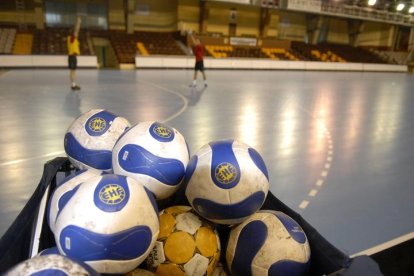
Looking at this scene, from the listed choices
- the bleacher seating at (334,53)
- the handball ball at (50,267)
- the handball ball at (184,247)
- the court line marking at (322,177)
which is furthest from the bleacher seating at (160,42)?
the handball ball at (50,267)

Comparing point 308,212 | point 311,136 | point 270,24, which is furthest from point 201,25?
point 308,212

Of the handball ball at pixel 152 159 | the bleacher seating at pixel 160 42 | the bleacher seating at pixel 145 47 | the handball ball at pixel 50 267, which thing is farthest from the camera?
the bleacher seating at pixel 160 42

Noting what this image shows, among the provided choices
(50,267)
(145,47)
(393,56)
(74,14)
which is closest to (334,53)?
(393,56)

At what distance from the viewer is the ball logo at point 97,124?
2225mm

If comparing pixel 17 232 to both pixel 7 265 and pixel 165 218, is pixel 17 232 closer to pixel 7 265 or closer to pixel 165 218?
pixel 7 265

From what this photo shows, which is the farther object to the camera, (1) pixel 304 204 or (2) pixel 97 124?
(1) pixel 304 204

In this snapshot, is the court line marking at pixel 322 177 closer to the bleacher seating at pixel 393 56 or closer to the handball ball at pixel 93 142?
the handball ball at pixel 93 142

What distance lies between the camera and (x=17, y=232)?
1590 mm

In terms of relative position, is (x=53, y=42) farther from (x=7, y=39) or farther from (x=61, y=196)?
(x=61, y=196)

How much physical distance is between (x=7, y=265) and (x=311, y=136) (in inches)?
207

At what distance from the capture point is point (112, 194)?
1.41 m

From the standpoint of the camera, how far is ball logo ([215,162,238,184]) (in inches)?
68.1

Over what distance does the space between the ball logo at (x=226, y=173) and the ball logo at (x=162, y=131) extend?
0.41 m

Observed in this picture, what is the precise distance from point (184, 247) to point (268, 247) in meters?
0.42
